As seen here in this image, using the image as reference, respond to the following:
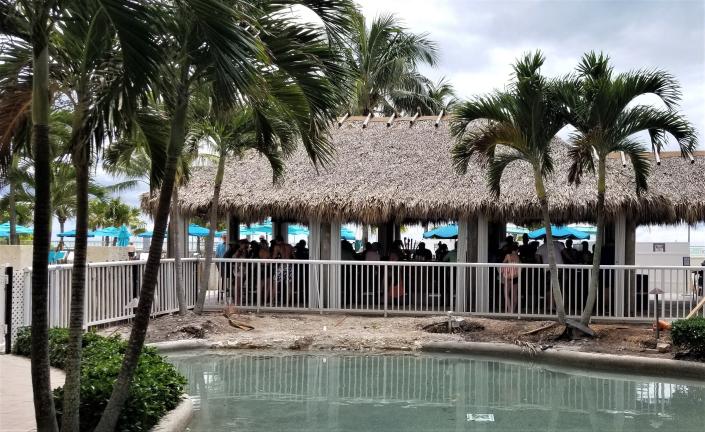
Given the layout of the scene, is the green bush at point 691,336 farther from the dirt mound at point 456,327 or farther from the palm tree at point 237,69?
the palm tree at point 237,69

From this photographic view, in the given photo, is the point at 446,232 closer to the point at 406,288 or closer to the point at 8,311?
the point at 406,288

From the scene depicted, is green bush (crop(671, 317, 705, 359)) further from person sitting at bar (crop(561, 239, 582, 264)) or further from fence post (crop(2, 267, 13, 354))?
fence post (crop(2, 267, 13, 354))

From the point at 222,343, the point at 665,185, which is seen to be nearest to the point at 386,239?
the point at 665,185

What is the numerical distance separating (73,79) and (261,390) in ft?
15.3

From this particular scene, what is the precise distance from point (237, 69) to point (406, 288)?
11.1 m

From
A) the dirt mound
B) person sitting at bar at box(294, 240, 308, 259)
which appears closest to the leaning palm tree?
the dirt mound

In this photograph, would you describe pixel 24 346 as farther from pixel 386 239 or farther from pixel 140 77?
pixel 386 239

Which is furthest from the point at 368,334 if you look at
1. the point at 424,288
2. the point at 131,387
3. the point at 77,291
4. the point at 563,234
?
the point at 563,234

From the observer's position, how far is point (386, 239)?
808 inches

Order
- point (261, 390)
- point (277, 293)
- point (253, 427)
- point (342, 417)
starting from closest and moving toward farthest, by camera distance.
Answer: point (253, 427) → point (342, 417) → point (261, 390) → point (277, 293)

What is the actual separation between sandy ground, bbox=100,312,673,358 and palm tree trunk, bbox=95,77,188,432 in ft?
20.6

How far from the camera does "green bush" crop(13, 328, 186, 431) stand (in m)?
5.53

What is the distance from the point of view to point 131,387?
5680 millimetres

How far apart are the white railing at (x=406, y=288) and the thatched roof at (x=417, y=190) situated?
1.20 metres
